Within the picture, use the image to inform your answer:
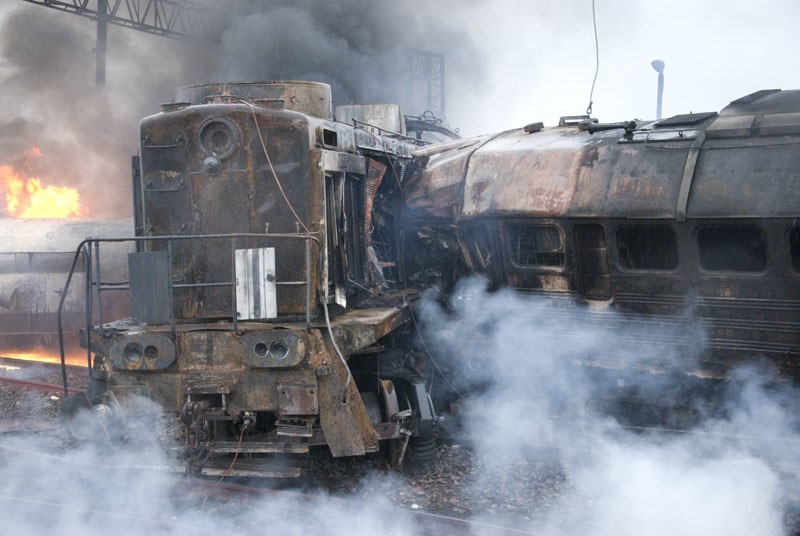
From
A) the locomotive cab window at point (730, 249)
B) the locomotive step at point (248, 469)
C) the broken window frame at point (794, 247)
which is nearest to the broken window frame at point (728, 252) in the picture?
the locomotive cab window at point (730, 249)

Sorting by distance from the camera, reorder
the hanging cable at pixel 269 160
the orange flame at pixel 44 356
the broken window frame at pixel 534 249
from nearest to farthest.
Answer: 1. the hanging cable at pixel 269 160
2. the broken window frame at pixel 534 249
3. the orange flame at pixel 44 356

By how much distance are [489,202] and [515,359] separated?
159 cm

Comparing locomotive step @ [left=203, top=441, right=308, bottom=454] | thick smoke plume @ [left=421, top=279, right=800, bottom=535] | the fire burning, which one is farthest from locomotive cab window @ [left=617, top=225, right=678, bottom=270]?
the fire burning

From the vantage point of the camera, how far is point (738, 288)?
19.6 feet

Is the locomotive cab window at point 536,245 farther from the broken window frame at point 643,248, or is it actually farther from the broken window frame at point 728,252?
the broken window frame at point 728,252

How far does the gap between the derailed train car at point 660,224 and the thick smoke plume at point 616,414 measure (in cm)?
12

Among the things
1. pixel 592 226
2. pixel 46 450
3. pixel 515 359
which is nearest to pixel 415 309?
pixel 515 359

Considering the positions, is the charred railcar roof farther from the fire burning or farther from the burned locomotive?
the fire burning

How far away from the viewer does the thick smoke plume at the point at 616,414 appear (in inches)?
221

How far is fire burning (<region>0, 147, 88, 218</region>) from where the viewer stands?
19969 mm

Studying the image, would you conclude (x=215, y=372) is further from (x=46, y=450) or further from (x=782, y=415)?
(x=782, y=415)

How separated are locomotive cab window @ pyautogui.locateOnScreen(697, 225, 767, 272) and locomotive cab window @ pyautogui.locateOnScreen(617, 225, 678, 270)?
0.87 feet

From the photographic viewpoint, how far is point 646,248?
21.4ft

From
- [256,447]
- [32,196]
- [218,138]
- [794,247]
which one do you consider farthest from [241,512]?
[32,196]
